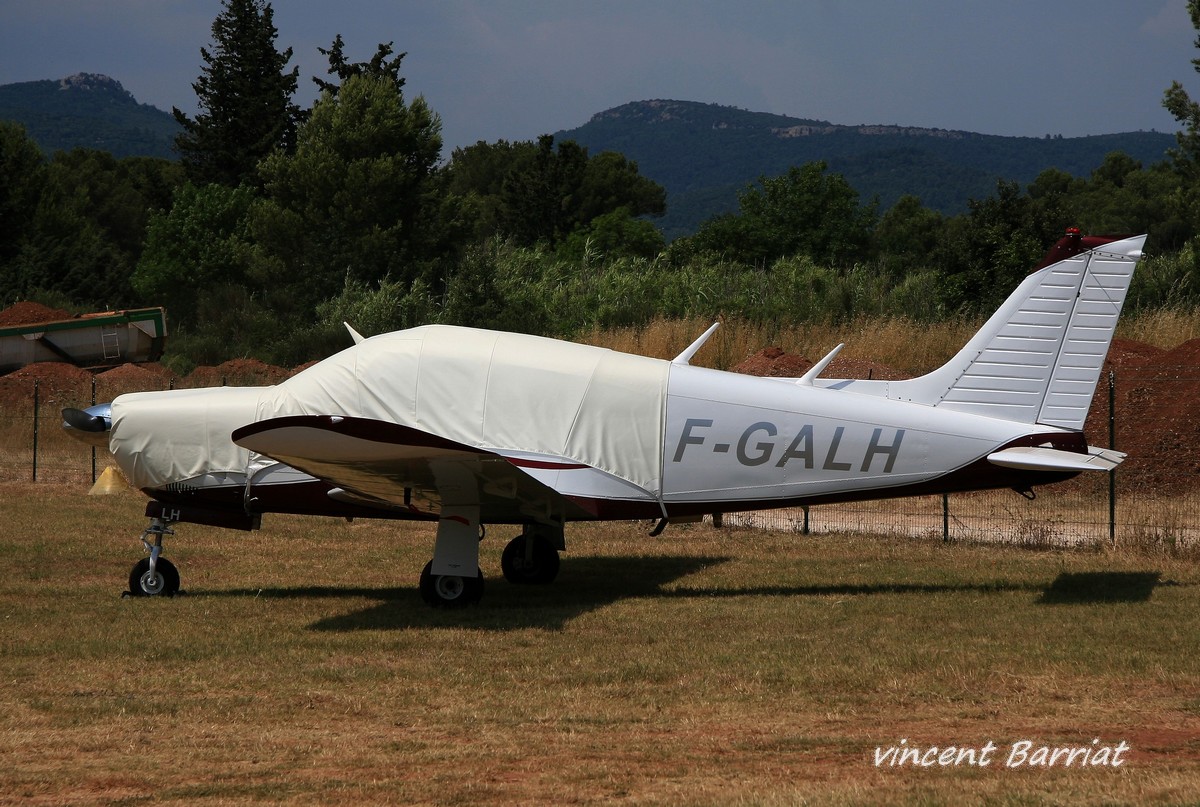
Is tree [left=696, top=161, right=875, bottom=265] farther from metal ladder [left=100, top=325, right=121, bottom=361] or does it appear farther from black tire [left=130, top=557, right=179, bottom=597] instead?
black tire [left=130, top=557, right=179, bottom=597]

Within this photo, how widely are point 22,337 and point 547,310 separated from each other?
1450 cm

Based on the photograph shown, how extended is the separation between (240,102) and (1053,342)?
52462 millimetres

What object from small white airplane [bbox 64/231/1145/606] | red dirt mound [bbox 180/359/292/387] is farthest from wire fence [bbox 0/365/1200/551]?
red dirt mound [bbox 180/359/292/387]

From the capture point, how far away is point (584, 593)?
11656mm

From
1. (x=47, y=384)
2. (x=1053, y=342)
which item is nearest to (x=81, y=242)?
(x=47, y=384)

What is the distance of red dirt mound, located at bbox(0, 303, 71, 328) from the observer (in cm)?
3694

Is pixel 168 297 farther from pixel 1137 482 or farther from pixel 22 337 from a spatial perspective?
pixel 1137 482

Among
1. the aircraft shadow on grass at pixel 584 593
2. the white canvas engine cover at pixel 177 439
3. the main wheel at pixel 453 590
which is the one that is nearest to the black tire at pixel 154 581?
the aircraft shadow on grass at pixel 584 593

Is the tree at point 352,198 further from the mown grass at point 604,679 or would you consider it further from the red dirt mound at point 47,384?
the mown grass at point 604,679

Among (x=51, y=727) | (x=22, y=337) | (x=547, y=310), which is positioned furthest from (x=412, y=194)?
(x=51, y=727)

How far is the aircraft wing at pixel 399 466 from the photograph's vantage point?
861cm

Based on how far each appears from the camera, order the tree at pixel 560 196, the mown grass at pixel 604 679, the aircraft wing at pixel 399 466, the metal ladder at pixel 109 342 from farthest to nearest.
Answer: the tree at pixel 560 196, the metal ladder at pixel 109 342, the aircraft wing at pixel 399 466, the mown grass at pixel 604 679

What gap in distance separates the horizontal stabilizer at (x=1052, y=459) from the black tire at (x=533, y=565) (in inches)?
177

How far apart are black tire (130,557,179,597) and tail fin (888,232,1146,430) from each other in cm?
740
